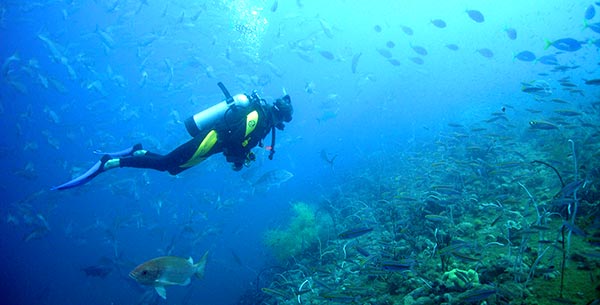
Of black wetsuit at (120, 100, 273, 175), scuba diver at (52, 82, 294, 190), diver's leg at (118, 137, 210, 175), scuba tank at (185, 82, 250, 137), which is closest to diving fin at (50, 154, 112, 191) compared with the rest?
scuba diver at (52, 82, 294, 190)

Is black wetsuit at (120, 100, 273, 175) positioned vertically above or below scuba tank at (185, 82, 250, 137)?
below

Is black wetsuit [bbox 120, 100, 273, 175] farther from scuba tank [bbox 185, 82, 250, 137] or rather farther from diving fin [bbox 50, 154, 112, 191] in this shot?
diving fin [bbox 50, 154, 112, 191]

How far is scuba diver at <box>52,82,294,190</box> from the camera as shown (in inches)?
207

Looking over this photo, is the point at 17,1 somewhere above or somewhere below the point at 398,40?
above

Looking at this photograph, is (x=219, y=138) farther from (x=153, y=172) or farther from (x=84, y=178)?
(x=153, y=172)

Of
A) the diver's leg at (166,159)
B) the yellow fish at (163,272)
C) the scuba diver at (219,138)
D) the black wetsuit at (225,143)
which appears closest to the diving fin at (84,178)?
the scuba diver at (219,138)

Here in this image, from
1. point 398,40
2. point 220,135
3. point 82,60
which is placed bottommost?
point 398,40

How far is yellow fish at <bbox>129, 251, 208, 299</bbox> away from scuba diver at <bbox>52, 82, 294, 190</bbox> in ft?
6.37

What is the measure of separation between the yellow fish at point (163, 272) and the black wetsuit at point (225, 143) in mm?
1927

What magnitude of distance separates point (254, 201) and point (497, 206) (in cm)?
1964

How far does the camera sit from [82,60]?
17016 millimetres

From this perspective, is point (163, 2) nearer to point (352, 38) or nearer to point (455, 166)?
point (455, 166)

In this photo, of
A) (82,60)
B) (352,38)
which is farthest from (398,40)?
(82,60)

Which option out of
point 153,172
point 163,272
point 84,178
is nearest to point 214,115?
point 84,178
